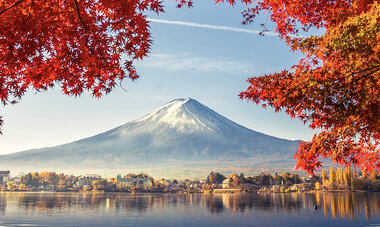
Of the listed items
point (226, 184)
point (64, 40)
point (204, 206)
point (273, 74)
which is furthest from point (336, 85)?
point (226, 184)

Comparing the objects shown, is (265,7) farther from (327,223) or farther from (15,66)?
(327,223)

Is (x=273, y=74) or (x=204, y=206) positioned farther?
(x=204, y=206)

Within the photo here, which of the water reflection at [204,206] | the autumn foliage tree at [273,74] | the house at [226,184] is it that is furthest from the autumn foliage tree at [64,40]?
the house at [226,184]

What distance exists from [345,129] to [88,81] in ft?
18.9

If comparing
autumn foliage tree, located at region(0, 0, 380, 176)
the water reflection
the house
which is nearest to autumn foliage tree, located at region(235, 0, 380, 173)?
autumn foliage tree, located at region(0, 0, 380, 176)

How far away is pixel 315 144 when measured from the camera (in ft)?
24.1

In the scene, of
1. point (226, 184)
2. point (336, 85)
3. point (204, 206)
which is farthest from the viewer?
point (226, 184)

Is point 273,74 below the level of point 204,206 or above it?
above

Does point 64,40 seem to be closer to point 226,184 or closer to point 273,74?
point 273,74

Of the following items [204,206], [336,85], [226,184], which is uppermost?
[336,85]

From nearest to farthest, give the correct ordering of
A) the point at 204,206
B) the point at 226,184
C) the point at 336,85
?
the point at 336,85
the point at 204,206
the point at 226,184

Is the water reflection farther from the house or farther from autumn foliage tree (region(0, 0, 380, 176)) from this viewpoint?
the house

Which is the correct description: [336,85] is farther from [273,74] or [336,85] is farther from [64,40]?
[64,40]

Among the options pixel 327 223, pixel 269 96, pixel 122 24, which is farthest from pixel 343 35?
pixel 327 223
